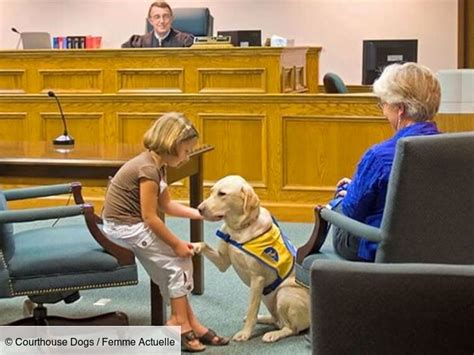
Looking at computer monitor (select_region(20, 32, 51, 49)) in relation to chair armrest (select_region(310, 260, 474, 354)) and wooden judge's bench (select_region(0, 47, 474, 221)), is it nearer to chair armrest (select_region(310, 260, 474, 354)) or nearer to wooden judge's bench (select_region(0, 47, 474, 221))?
wooden judge's bench (select_region(0, 47, 474, 221))

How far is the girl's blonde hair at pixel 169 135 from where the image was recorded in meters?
3.07

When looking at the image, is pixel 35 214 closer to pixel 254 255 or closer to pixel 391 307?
pixel 254 255

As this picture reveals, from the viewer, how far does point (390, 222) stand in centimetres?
258

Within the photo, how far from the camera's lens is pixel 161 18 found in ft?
22.3

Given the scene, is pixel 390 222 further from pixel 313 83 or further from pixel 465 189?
pixel 313 83

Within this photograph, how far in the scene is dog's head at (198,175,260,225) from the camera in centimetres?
324

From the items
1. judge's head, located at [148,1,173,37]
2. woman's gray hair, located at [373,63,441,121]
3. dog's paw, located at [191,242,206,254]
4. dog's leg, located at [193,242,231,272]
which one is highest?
judge's head, located at [148,1,173,37]

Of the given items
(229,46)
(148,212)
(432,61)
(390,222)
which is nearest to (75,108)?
(229,46)

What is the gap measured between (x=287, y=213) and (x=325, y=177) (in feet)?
1.20

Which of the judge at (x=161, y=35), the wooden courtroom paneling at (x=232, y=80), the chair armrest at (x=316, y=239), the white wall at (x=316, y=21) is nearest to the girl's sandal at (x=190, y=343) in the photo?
the chair armrest at (x=316, y=239)

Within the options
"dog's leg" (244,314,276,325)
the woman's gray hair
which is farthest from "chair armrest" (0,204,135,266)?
the woman's gray hair

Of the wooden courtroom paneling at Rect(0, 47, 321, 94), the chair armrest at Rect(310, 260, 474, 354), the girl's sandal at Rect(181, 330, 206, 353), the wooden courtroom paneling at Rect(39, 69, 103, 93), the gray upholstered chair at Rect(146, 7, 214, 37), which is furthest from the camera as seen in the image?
the gray upholstered chair at Rect(146, 7, 214, 37)

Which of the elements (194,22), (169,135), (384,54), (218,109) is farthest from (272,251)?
(194,22)

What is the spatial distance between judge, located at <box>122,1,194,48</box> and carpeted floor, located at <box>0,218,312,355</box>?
9.66 feet
